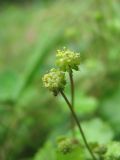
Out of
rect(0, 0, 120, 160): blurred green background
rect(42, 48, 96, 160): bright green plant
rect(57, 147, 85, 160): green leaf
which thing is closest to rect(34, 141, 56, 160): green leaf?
rect(0, 0, 120, 160): blurred green background

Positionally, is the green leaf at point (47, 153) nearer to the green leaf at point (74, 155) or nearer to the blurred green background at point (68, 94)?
the blurred green background at point (68, 94)

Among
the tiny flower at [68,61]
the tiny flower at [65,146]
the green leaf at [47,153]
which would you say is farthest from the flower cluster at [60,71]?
the green leaf at [47,153]

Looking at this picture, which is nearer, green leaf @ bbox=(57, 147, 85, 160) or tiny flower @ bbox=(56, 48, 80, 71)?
tiny flower @ bbox=(56, 48, 80, 71)

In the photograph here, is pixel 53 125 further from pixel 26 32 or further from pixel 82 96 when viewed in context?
pixel 26 32

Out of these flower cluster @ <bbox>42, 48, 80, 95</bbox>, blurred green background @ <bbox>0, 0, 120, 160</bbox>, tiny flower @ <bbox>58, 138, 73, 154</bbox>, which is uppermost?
blurred green background @ <bbox>0, 0, 120, 160</bbox>

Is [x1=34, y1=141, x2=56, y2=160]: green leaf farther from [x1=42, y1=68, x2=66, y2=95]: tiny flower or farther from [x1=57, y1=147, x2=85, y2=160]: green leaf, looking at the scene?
[x1=42, y1=68, x2=66, y2=95]: tiny flower

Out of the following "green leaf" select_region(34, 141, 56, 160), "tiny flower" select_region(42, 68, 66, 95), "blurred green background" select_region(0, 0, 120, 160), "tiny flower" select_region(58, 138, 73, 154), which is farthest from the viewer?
"blurred green background" select_region(0, 0, 120, 160)

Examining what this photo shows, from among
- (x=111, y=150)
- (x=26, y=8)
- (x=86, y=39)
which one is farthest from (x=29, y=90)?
(x=26, y=8)

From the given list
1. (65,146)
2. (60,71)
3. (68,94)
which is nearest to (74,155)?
(65,146)
